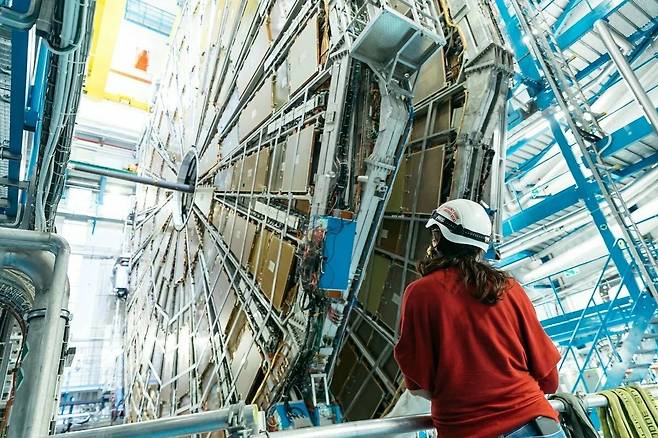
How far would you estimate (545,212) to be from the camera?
7.79m

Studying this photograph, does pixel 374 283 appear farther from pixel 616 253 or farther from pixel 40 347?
pixel 616 253

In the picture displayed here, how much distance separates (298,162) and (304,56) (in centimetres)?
129

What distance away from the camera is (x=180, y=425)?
137cm

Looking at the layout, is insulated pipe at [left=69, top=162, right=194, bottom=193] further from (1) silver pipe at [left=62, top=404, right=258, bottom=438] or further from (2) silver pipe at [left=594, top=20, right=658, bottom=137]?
(2) silver pipe at [left=594, top=20, right=658, bottom=137]

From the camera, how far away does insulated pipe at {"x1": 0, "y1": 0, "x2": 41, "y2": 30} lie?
8.50ft

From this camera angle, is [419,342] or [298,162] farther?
[298,162]

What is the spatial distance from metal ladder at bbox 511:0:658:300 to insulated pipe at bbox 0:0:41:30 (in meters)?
6.63

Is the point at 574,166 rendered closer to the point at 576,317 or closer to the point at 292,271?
the point at 576,317

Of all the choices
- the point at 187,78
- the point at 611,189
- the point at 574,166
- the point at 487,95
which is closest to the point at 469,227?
the point at 487,95

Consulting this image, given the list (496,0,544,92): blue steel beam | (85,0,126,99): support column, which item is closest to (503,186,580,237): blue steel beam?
(496,0,544,92): blue steel beam

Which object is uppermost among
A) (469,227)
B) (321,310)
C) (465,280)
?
(469,227)

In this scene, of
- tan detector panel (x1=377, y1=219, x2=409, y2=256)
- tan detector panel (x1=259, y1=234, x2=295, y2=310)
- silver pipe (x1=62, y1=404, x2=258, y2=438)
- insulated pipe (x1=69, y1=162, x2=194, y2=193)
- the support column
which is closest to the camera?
silver pipe (x1=62, y1=404, x2=258, y2=438)

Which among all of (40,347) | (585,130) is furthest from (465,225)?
(585,130)

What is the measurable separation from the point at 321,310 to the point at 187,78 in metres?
7.92
